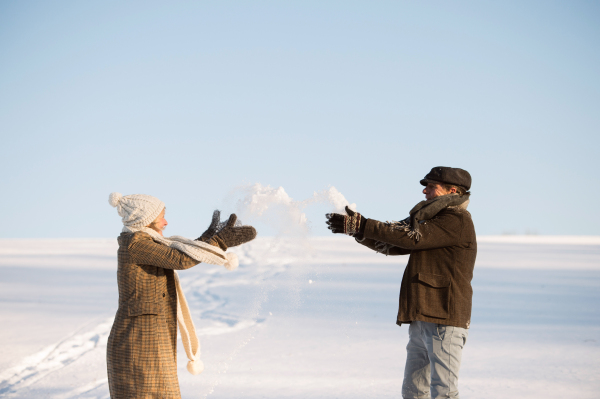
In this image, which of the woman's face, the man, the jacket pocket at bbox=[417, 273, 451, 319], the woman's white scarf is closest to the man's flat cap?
the man

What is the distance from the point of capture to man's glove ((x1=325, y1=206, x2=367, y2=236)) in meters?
2.91

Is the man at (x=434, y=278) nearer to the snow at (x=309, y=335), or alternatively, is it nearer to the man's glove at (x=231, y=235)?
the man's glove at (x=231, y=235)

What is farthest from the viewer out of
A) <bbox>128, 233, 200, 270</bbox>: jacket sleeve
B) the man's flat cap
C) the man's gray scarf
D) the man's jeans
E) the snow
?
the snow

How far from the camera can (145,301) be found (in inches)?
106

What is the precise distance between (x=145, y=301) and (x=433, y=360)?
5.32 feet

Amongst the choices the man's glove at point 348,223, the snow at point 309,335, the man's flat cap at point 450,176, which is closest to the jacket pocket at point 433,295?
the man's glove at point 348,223

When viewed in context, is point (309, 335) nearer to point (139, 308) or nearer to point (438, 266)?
point (438, 266)

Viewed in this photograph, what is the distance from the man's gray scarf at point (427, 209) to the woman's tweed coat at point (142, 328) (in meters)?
1.21

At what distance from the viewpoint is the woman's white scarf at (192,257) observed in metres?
2.70

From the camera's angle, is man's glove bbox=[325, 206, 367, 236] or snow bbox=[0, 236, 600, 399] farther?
snow bbox=[0, 236, 600, 399]

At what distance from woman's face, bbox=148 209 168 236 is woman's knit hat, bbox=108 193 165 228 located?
0.17 feet

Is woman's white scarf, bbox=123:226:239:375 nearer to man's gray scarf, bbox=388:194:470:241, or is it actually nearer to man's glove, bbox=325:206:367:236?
man's glove, bbox=325:206:367:236

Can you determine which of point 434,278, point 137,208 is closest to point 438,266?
point 434,278

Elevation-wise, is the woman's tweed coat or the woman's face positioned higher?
the woman's face
